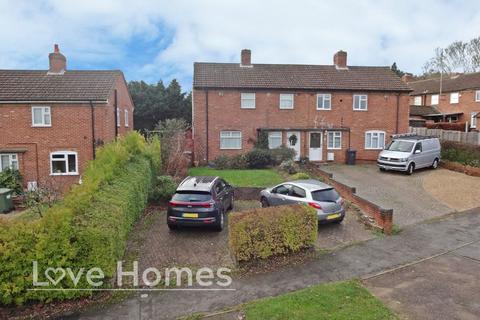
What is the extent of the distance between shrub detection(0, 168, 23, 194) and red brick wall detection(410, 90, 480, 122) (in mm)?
40226

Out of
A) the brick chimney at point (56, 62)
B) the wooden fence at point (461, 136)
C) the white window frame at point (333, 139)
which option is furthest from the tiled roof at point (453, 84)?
the brick chimney at point (56, 62)

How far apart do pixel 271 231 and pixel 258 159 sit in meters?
13.0

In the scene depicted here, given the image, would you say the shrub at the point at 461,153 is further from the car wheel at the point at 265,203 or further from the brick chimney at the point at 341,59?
the car wheel at the point at 265,203

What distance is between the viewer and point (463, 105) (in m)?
35.7

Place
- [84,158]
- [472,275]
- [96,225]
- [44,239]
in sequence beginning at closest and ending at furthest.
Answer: [44,239] → [96,225] → [472,275] → [84,158]

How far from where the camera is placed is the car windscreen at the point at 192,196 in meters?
10.2

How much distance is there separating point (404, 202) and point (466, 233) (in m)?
3.34

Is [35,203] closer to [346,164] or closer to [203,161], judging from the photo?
[203,161]

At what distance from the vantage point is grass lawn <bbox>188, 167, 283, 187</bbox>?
641 inches

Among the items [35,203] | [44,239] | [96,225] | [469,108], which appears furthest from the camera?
[469,108]

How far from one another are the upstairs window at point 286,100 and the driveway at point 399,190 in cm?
504

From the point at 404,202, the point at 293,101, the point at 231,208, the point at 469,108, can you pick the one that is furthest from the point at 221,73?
the point at 469,108

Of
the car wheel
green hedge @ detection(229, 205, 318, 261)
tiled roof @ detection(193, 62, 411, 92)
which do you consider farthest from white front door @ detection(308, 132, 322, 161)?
green hedge @ detection(229, 205, 318, 261)

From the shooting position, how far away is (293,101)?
75.7 feet
